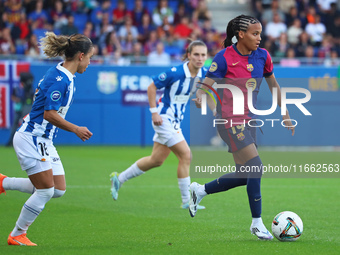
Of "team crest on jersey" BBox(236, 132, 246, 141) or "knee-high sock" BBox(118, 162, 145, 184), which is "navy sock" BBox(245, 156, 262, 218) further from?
"knee-high sock" BBox(118, 162, 145, 184)

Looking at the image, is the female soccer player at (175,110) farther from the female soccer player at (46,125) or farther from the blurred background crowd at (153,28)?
the blurred background crowd at (153,28)

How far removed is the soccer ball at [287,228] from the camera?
6.38 m

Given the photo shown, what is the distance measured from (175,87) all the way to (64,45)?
328 cm

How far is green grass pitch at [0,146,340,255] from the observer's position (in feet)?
19.9

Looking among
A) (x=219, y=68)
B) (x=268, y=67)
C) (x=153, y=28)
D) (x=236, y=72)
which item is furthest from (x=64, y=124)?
(x=153, y=28)

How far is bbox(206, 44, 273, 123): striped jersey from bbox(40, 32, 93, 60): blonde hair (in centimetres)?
139

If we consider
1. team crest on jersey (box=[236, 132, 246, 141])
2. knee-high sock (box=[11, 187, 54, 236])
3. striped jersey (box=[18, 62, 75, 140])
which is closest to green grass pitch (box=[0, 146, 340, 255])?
knee-high sock (box=[11, 187, 54, 236])

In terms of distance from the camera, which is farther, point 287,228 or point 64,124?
point 287,228

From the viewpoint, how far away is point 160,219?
7.95 meters

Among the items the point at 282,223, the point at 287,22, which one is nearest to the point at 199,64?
the point at 282,223

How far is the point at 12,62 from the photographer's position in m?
19.5

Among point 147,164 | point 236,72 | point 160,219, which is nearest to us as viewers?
point 236,72

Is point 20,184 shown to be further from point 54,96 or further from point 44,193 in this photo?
point 54,96

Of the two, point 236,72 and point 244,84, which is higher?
point 236,72
